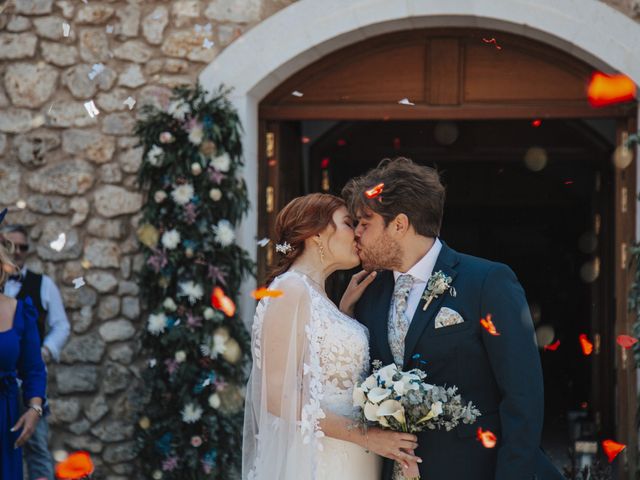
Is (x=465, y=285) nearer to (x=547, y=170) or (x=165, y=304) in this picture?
(x=165, y=304)

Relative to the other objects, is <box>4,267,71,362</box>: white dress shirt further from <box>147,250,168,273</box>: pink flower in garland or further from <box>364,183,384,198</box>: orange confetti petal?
<box>364,183,384,198</box>: orange confetti petal

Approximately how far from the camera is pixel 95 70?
6574 millimetres

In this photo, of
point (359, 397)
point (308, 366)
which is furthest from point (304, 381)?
point (359, 397)

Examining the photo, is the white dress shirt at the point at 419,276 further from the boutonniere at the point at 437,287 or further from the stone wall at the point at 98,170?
the stone wall at the point at 98,170

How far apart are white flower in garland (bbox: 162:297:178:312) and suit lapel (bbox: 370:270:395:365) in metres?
2.60

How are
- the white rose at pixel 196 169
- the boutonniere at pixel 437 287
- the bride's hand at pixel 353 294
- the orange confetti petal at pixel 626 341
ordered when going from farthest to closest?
the white rose at pixel 196 169
the orange confetti petal at pixel 626 341
the bride's hand at pixel 353 294
the boutonniere at pixel 437 287

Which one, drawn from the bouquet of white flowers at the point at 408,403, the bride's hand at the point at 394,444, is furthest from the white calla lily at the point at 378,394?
the bride's hand at the point at 394,444

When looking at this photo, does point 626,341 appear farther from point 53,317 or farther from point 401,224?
point 53,317

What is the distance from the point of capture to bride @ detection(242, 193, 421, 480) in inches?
138

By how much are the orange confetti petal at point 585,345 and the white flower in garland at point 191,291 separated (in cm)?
515

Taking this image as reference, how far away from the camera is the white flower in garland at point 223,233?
6121mm

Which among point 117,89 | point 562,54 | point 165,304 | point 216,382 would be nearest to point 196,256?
point 165,304

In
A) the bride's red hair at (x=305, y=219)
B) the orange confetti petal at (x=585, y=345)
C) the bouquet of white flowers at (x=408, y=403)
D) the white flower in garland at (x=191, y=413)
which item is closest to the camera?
the bouquet of white flowers at (x=408, y=403)

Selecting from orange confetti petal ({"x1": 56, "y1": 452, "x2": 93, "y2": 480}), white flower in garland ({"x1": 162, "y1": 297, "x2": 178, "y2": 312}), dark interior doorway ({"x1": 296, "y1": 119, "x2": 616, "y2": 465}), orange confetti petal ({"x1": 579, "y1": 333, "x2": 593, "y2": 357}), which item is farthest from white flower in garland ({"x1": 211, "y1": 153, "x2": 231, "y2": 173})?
orange confetti petal ({"x1": 579, "y1": 333, "x2": 593, "y2": 357})
